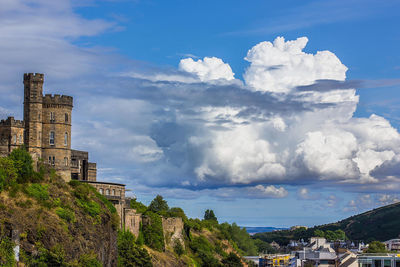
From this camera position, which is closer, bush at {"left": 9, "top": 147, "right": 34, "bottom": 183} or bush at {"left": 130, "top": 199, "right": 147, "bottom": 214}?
bush at {"left": 9, "top": 147, "right": 34, "bottom": 183}

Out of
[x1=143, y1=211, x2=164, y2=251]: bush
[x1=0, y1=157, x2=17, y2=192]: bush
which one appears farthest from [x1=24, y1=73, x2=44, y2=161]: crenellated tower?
[x1=143, y1=211, x2=164, y2=251]: bush

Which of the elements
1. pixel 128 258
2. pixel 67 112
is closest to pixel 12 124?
pixel 67 112

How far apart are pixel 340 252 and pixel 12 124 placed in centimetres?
11841

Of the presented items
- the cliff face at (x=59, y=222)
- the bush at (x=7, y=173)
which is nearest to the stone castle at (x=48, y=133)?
the cliff face at (x=59, y=222)

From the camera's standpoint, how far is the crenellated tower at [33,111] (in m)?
97.4

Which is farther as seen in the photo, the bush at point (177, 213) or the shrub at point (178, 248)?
the bush at point (177, 213)

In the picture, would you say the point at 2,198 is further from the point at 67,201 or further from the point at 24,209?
the point at 67,201

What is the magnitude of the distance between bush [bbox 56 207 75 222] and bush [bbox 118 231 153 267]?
15093 millimetres

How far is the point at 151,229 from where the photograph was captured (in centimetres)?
11169

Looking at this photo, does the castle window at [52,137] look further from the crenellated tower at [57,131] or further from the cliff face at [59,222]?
the cliff face at [59,222]

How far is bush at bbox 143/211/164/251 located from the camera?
110938 mm

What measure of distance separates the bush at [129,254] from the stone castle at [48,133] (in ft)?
7.70

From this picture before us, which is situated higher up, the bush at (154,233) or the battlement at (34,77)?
the battlement at (34,77)

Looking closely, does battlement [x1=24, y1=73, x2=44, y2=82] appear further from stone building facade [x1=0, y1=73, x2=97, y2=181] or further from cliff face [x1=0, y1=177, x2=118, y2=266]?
cliff face [x1=0, y1=177, x2=118, y2=266]
